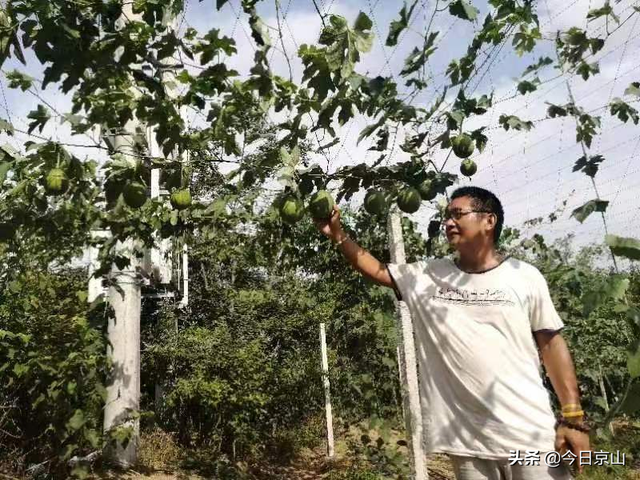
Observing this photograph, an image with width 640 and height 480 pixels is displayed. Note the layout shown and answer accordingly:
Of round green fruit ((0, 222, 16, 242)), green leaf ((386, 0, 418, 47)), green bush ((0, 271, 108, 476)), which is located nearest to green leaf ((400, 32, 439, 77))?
green leaf ((386, 0, 418, 47))

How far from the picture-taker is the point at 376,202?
2.22 meters

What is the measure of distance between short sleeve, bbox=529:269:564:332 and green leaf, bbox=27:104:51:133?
6.23 feet

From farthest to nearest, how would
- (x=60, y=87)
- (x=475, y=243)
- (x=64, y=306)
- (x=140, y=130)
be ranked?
(x=64, y=306), (x=140, y=130), (x=475, y=243), (x=60, y=87)

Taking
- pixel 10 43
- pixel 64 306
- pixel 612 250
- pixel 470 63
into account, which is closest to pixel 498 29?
pixel 470 63

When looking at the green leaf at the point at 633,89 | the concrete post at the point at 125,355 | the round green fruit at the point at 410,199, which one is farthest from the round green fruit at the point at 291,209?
the concrete post at the point at 125,355

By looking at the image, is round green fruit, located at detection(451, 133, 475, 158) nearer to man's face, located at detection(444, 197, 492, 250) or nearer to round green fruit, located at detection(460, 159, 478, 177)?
man's face, located at detection(444, 197, 492, 250)

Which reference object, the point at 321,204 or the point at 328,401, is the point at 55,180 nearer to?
the point at 321,204

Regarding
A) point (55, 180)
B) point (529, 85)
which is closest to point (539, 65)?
point (529, 85)

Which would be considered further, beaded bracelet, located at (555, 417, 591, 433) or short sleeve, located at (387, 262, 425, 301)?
short sleeve, located at (387, 262, 425, 301)

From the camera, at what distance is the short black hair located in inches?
81.5

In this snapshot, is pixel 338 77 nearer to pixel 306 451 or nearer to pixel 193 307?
pixel 306 451

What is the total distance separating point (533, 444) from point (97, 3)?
2.02 meters

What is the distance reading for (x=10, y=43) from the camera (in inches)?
73.7

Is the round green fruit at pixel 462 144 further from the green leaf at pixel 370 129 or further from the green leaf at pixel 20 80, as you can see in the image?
the green leaf at pixel 20 80
